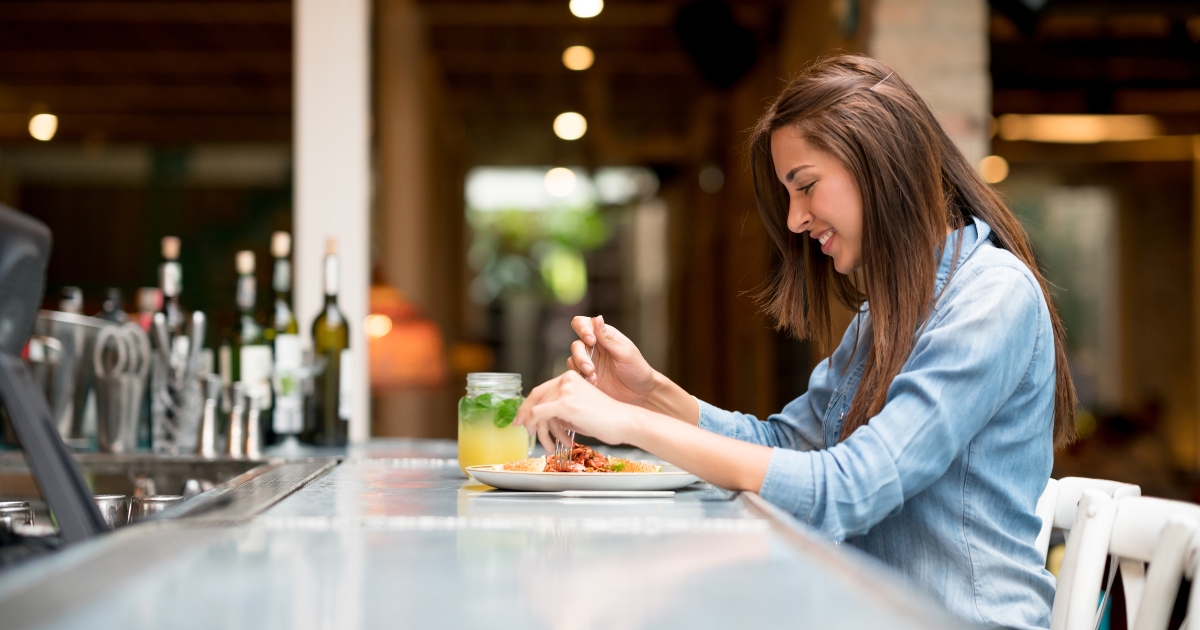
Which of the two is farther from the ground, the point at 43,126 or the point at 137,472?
the point at 43,126

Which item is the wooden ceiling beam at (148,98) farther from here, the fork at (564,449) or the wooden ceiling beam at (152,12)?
the fork at (564,449)

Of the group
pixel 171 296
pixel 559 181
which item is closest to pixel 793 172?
pixel 171 296

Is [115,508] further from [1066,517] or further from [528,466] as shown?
[1066,517]

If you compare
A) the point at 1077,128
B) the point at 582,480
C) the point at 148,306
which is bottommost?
the point at 582,480

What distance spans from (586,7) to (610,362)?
4127mm

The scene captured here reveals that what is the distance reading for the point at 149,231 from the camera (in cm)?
924

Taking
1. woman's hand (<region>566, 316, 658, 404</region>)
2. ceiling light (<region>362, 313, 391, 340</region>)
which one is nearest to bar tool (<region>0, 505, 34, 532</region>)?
woman's hand (<region>566, 316, 658, 404</region>)

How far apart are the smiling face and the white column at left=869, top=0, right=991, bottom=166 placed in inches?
78.3

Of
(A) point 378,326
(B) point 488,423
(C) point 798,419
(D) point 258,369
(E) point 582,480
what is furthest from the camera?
(A) point 378,326

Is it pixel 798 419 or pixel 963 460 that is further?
pixel 798 419

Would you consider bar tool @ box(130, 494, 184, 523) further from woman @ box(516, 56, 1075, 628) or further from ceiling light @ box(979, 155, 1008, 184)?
ceiling light @ box(979, 155, 1008, 184)

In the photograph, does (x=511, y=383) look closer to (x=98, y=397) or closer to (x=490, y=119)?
(x=98, y=397)

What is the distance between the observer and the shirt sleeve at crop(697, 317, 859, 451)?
1526 mm

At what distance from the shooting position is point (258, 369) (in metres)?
2.16
